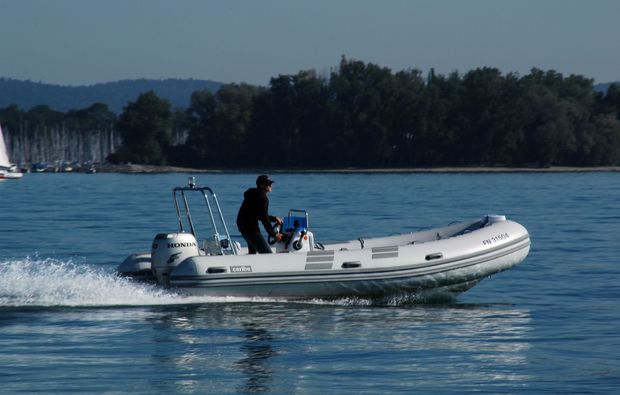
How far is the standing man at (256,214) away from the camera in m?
13.9

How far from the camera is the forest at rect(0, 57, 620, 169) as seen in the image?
4203 inches

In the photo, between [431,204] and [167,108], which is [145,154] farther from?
Answer: [431,204]

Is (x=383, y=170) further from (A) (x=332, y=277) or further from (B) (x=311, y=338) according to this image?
(B) (x=311, y=338)

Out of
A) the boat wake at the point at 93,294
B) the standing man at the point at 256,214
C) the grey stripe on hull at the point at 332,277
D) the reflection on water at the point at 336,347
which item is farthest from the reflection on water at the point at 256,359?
the standing man at the point at 256,214

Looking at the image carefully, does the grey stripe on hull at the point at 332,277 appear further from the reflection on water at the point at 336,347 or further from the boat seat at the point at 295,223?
the boat seat at the point at 295,223

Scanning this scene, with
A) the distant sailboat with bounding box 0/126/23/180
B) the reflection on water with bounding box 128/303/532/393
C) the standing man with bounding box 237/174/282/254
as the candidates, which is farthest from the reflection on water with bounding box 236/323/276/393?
the distant sailboat with bounding box 0/126/23/180

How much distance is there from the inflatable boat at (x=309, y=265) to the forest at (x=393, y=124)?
9013 cm

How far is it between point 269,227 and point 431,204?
28.4 meters

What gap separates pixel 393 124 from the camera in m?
115

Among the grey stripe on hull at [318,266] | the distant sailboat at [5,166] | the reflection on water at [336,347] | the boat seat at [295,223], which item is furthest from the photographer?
the distant sailboat at [5,166]

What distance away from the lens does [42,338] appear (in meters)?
11.9

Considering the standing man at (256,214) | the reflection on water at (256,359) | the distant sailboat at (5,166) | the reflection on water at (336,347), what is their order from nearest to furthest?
the reflection on water at (256,359) → the reflection on water at (336,347) → the standing man at (256,214) → the distant sailboat at (5,166)

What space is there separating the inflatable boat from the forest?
90127 millimetres

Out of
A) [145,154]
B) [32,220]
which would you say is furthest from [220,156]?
[32,220]
